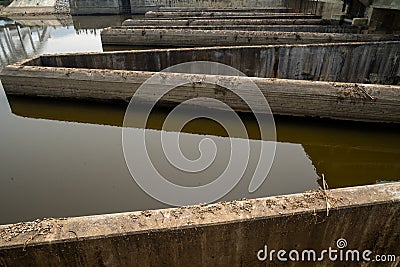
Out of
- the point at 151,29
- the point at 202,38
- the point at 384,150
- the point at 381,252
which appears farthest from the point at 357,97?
the point at 151,29

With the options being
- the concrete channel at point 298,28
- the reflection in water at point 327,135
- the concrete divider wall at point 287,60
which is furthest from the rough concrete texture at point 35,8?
the reflection in water at point 327,135

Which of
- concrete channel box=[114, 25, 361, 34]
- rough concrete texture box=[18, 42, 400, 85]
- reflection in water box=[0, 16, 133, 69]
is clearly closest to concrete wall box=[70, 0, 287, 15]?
reflection in water box=[0, 16, 133, 69]

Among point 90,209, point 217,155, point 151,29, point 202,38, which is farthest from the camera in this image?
point 151,29

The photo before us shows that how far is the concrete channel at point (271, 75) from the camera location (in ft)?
14.9

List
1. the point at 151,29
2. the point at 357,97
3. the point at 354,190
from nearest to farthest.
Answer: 1. the point at 354,190
2. the point at 357,97
3. the point at 151,29

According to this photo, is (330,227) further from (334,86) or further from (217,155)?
(334,86)

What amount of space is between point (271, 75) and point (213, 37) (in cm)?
345

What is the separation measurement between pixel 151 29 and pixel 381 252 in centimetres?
976

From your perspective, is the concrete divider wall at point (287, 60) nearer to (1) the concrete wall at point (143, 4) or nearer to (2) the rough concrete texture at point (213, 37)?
(2) the rough concrete texture at point (213, 37)

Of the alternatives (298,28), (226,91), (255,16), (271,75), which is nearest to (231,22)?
(255,16)

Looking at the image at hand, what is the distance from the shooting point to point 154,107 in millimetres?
5230

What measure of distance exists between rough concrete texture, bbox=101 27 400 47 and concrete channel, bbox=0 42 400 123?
190 centimetres

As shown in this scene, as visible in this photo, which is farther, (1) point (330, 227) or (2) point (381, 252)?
(2) point (381, 252)

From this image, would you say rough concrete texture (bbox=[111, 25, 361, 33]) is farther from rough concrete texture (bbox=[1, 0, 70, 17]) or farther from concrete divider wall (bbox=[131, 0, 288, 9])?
rough concrete texture (bbox=[1, 0, 70, 17])
